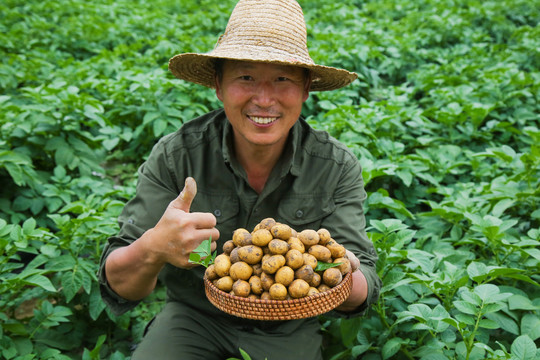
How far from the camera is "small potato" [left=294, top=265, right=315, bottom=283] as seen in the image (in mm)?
1738

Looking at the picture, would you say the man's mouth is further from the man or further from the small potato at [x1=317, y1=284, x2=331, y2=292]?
the small potato at [x1=317, y1=284, x2=331, y2=292]

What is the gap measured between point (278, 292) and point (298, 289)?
73 mm

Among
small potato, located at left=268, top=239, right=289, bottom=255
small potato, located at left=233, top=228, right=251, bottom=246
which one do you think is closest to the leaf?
small potato, located at left=268, top=239, right=289, bottom=255

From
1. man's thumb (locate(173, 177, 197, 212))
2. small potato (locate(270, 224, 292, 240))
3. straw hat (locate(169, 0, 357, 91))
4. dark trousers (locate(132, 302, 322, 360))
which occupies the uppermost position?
straw hat (locate(169, 0, 357, 91))

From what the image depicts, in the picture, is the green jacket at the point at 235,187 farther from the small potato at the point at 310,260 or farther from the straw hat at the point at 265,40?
the small potato at the point at 310,260

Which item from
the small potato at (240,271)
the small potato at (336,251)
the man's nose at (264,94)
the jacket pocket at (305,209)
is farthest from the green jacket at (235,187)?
the small potato at (240,271)

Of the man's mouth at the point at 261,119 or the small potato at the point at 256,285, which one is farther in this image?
the man's mouth at the point at 261,119

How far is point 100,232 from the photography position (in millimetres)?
2977

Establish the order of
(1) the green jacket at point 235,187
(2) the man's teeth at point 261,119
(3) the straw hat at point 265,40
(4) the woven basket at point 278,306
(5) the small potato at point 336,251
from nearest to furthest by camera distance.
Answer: (4) the woven basket at point 278,306
(5) the small potato at point 336,251
(3) the straw hat at point 265,40
(2) the man's teeth at point 261,119
(1) the green jacket at point 235,187

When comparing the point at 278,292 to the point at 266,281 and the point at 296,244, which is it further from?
the point at 296,244

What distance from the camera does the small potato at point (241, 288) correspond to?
5.57ft

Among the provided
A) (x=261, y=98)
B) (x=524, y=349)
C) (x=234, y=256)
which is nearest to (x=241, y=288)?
(x=234, y=256)

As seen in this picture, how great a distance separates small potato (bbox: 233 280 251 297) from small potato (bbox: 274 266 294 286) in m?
0.12

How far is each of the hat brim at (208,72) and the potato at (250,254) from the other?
2.92 ft
